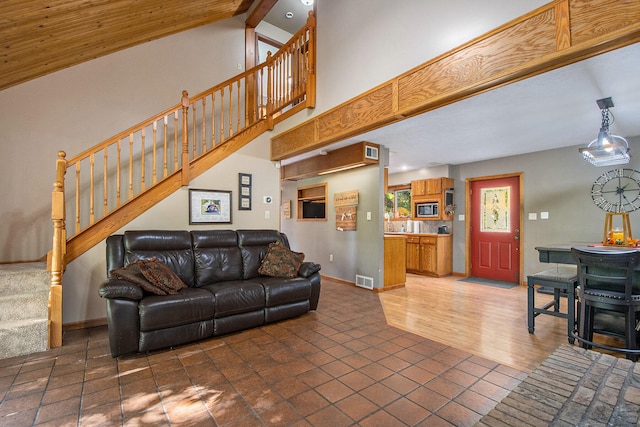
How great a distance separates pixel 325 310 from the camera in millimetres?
3865

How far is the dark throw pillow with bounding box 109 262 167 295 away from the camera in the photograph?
2662mm

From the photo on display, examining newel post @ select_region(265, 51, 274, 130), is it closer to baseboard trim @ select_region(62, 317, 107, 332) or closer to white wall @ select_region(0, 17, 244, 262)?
white wall @ select_region(0, 17, 244, 262)

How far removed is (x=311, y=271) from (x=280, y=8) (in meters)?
5.28

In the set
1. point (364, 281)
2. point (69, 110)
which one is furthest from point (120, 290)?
point (364, 281)

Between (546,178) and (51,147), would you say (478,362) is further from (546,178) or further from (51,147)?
(51,147)

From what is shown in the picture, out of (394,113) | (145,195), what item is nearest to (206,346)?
(145,195)

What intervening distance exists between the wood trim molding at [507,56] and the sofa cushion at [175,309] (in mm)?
2590

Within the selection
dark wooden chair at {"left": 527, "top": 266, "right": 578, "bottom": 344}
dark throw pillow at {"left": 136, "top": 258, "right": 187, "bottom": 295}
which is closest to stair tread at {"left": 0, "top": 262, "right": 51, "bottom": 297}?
dark throw pillow at {"left": 136, "top": 258, "right": 187, "bottom": 295}

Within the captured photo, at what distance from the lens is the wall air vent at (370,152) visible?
4.62 metres

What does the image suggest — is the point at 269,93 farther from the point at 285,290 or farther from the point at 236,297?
the point at 236,297

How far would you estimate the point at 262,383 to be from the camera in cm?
213

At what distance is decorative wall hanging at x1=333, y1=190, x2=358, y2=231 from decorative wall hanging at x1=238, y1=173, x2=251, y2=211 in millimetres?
1750

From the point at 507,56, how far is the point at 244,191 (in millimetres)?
3611

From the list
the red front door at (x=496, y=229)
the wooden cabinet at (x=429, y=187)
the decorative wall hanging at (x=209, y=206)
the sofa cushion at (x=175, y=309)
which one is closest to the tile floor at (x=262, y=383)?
the sofa cushion at (x=175, y=309)
